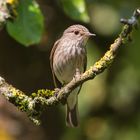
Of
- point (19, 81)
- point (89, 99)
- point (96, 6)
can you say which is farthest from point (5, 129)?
point (96, 6)

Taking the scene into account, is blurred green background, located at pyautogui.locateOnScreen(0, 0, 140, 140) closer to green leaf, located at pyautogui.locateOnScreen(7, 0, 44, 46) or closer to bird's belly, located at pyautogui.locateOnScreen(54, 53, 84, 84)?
bird's belly, located at pyautogui.locateOnScreen(54, 53, 84, 84)

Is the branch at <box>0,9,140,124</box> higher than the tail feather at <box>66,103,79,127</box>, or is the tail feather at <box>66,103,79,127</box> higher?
the branch at <box>0,9,140,124</box>

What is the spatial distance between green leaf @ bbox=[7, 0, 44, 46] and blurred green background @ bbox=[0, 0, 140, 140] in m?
2.01

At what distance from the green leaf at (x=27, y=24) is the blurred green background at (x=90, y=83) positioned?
6.60 ft

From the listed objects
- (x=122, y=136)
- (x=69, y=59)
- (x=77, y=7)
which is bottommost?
(x=122, y=136)

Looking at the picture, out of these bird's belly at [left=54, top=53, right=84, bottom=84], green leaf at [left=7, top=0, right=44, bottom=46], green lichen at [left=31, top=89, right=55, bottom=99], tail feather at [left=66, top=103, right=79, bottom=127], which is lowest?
tail feather at [left=66, top=103, right=79, bottom=127]

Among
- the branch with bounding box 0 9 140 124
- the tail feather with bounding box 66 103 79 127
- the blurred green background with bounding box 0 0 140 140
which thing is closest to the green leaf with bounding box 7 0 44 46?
the branch with bounding box 0 9 140 124

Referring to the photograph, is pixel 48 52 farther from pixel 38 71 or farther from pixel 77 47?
pixel 77 47

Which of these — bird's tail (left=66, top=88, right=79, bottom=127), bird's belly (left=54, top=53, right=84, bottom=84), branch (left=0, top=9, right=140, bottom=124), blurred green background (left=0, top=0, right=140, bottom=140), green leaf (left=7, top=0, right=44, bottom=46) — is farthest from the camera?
blurred green background (left=0, top=0, right=140, bottom=140)

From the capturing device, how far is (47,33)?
6426mm

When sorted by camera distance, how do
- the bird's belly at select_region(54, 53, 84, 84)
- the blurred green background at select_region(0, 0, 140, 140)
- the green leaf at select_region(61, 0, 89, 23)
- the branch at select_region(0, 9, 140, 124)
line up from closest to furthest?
1. the branch at select_region(0, 9, 140, 124)
2. the green leaf at select_region(61, 0, 89, 23)
3. the bird's belly at select_region(54, 53, 84, 84)
4. the blurred green background at select_region(0, 0, 140, 140)

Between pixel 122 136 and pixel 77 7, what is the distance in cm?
249

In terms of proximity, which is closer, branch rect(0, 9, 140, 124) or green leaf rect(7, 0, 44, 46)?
branch rect(0, 9, 140, 124)

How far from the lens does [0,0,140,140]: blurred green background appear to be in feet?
20.5
